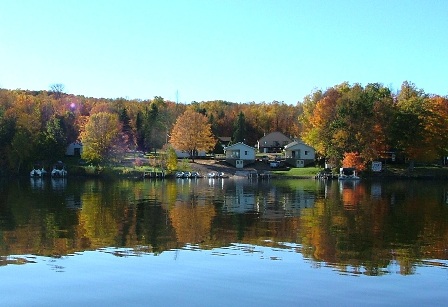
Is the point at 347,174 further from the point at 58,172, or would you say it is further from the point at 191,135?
the point at 58,172

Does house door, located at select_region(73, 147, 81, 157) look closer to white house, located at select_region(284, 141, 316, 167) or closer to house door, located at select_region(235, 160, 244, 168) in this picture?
house door, located at select_region(235, 160, 244, 168)

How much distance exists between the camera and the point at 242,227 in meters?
27.6

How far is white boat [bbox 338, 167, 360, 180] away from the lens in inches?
3066

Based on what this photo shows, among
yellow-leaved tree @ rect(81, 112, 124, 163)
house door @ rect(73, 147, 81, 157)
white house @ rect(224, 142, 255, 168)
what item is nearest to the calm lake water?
yellow-leaved tree @ rect(81, 112, 124, 163)

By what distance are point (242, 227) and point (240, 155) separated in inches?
2507

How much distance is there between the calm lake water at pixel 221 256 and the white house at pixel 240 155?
53.8 m

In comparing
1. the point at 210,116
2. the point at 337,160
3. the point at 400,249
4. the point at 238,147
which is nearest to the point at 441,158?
the point at 337,160

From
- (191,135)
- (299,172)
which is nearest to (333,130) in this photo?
(299,172)

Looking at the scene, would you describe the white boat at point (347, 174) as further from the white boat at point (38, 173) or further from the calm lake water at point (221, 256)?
the white boat at point (38, 173)

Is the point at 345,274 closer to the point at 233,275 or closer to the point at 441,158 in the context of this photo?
the point at 233,275

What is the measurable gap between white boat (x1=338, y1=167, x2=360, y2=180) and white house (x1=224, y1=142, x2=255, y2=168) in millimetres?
17391

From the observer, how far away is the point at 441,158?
88.8m

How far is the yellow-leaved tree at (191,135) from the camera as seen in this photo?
303 feet

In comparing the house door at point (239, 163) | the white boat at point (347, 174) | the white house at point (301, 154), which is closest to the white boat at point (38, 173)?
the house door at point (239, 163)
